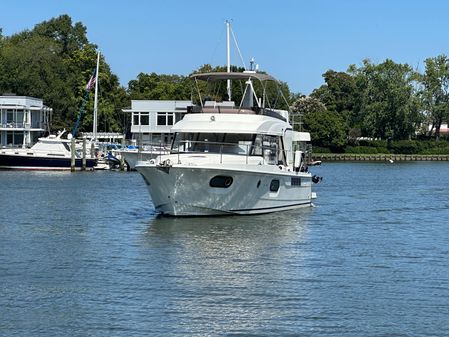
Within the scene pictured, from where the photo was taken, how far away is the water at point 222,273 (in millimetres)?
19500

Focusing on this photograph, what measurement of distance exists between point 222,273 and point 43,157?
59899 mm

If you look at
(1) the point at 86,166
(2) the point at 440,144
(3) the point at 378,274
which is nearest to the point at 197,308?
(3) the point at 378,274

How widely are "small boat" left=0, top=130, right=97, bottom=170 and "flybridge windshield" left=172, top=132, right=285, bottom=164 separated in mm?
46262

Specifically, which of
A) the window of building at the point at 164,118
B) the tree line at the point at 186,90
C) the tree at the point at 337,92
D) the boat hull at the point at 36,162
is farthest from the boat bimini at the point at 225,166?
the tree at the point at 337,92

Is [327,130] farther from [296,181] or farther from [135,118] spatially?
[296,181]

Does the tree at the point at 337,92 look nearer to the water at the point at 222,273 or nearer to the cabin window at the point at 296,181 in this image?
the cabin window at the point at 296,181

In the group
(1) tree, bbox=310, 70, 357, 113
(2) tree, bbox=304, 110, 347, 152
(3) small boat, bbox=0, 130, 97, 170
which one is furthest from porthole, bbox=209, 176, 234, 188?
(1) tree, bbox=310, 70, 357, 113

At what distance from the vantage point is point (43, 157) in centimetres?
8250

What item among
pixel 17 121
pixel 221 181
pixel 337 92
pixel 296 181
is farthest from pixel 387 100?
pixel 221 181

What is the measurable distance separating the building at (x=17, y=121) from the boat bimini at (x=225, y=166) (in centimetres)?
6713

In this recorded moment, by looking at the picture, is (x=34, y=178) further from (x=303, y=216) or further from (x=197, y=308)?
(x=197, y=308)

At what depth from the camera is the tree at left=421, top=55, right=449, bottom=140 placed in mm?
148875

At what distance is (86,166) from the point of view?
84375 mm

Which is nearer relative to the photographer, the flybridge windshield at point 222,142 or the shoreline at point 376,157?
the flybridge windshield at point 222,142
